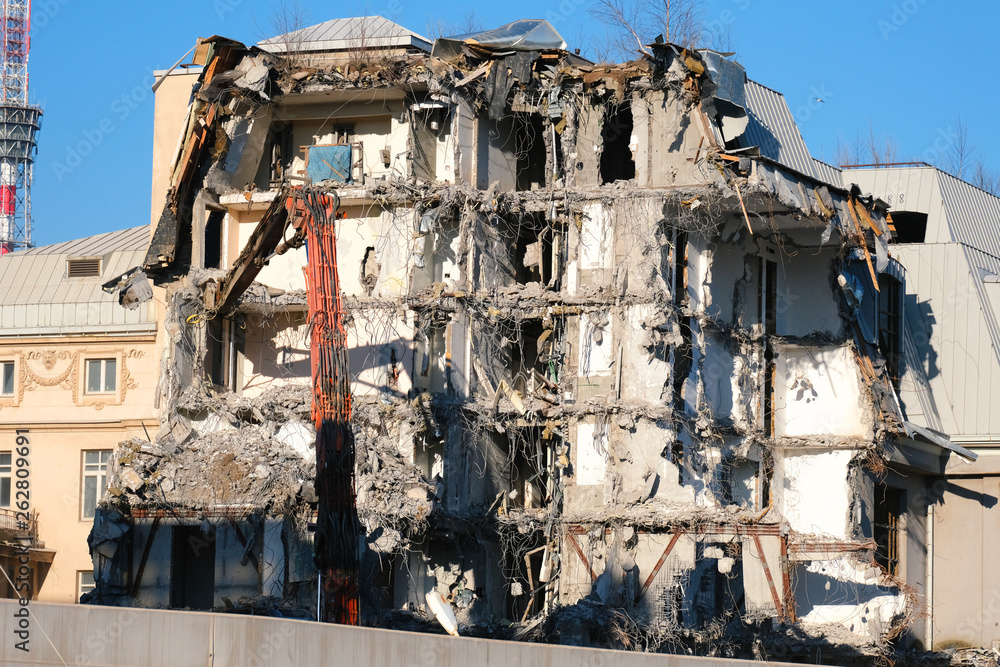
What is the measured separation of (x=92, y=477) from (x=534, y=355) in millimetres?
16878

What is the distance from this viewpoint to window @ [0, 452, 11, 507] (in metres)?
45.0

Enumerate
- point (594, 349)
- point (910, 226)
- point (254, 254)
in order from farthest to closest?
1. point (910, 226)
2. point (594, 349)
3. point (254, 254)

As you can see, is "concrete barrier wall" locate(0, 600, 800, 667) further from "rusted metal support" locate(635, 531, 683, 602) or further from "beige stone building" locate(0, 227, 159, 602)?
"beige stone building" locate(0, 227, 159, 602)

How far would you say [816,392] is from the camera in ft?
Result: 115

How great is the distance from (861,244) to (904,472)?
256 inches

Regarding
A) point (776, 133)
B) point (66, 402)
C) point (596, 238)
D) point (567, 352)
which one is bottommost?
point (66, 402)

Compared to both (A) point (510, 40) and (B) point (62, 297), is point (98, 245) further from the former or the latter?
(A) point (510, 40)

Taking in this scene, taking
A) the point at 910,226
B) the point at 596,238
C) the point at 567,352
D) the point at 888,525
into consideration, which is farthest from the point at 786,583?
the point at 910,226

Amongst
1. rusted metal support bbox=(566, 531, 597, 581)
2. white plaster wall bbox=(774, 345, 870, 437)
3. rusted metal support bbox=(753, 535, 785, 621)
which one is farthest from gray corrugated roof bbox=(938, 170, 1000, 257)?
rusted metal support bbox=(566, 531, 597, 581)

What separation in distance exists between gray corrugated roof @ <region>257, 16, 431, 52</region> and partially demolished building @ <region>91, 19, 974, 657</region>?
0.14 meters

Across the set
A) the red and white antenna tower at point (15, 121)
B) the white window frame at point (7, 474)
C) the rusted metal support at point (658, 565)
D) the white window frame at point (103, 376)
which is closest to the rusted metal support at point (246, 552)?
the rusted metal support at point (658, 565)

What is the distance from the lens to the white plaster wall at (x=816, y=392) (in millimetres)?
34656

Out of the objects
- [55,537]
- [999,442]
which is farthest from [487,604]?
[55,537]

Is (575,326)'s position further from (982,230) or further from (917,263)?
(982,230)
